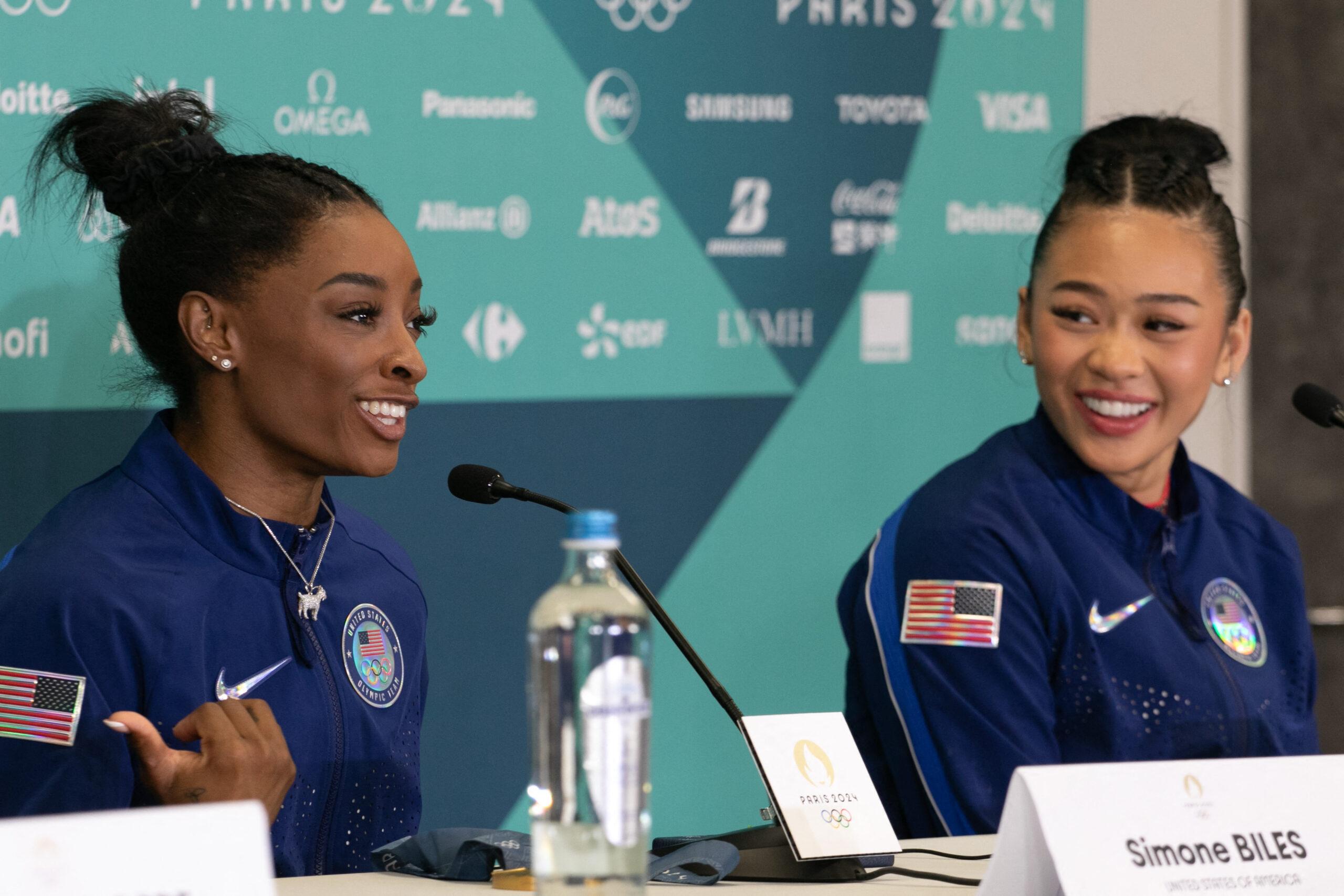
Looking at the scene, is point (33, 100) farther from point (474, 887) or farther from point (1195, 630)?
point (1195, 630)

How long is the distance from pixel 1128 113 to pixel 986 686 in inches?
58.4

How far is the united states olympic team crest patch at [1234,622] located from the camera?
201 centimetres

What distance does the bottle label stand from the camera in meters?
1.03

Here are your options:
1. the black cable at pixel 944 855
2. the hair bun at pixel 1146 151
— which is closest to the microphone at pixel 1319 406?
the hair bun at pixel 1146 151

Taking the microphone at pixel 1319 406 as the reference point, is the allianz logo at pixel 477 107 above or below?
above

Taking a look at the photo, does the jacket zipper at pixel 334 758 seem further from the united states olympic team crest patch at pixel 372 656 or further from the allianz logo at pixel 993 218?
the allianz logo at pixel 993 218

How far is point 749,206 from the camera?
2.69 m

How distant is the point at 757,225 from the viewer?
2699 mm

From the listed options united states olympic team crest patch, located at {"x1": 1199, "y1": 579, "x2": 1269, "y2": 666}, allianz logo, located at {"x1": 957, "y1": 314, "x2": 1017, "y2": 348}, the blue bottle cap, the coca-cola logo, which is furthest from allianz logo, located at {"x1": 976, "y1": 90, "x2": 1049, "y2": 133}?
the blue bottle cap

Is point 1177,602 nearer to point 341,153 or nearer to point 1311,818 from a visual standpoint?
point 1311,818

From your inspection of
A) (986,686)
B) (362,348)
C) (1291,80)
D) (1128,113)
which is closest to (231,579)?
(362,348)

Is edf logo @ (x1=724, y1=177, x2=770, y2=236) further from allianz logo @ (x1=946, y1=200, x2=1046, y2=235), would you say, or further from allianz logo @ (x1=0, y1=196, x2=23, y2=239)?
allianz logo @ (x1=0, y1=196, x2=23, y2=239)

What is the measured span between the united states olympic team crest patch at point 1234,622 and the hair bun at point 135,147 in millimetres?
1342

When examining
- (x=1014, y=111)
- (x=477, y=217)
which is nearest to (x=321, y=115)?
(x=477, y=217)
